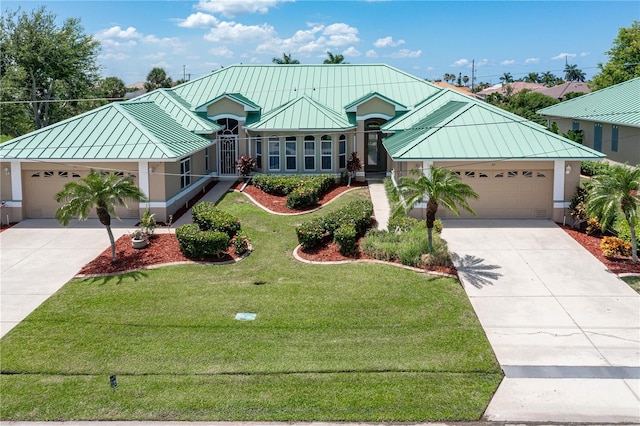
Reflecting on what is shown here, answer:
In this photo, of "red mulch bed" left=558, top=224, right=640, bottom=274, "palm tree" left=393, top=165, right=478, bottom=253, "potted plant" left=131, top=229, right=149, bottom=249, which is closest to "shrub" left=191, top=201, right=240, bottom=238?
"potted plant" left=131, top=229, right=149, bottom=249

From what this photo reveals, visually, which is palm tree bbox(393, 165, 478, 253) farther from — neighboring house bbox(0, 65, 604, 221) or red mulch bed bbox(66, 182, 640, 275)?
neighboring house bbox(0, 65, 604, 221)

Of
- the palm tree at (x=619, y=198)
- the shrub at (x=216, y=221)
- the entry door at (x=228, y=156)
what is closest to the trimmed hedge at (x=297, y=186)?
the entry door at (x=228, y=156)

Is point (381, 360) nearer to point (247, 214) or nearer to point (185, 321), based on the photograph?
point (185, 321)

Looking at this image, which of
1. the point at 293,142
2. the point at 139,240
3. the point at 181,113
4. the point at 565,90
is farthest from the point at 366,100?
the point at 565,90

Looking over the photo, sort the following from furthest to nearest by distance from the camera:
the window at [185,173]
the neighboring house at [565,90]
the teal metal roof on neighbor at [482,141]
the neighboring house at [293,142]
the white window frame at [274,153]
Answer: the neighboring house at [565,90]
the white window frame at [274,153]
the window at [185,173]
the neighboring house at [293,142]
the teal metal roof on neighbor at [482,141]

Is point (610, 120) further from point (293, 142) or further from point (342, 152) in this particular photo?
point (293, 142)

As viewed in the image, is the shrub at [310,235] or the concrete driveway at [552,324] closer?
the concrete driveway at [552,324]

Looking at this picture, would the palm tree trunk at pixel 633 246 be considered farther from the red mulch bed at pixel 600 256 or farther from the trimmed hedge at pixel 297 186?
the trimmed hedge at pixel 297 186
